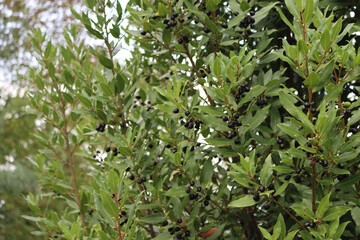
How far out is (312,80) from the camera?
3.73 feet

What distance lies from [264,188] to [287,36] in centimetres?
83

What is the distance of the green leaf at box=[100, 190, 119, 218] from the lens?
3.60ft

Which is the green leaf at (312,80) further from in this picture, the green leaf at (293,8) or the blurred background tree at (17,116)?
the blurred background tree at (17,116)

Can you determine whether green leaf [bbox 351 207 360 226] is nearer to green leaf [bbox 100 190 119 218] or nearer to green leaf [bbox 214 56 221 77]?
green leaf [bbox 214 56 221 77]

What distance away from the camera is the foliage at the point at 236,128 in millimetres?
1158

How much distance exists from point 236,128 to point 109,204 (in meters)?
0.50

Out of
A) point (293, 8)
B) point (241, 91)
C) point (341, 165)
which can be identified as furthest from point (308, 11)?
point (341, 165)

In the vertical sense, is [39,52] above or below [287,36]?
above

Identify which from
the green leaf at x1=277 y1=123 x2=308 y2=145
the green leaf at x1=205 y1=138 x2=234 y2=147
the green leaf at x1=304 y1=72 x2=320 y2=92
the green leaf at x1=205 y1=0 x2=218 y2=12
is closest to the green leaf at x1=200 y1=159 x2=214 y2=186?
the green leaf at x1=205 y1=138 x2=234 y2=147

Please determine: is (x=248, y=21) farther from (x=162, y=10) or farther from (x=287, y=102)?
(x=287, y=102)

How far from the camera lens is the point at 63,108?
210cm

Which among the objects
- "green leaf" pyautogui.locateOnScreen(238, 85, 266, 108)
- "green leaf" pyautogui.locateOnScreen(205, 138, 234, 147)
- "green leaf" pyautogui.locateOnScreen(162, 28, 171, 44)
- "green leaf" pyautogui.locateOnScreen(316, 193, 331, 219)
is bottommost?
"green leaf" pyautogui.locateOnScreen(316, 193, 331, 219)

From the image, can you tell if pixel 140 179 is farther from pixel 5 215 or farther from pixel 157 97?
pixel 5 215

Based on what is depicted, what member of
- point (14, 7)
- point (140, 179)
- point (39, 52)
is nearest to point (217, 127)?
point (140, 179)
